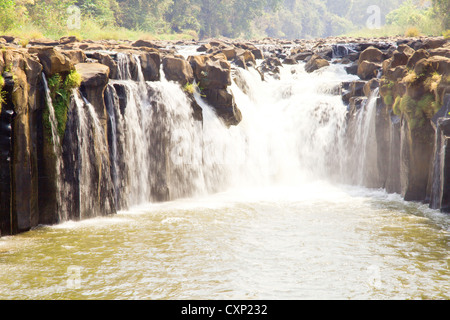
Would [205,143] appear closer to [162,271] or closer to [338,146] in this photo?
[338,146]

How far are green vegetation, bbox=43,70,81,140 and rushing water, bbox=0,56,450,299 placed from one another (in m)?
0.43

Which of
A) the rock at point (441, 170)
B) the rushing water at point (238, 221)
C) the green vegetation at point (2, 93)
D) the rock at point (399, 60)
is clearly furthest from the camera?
the rock at point (399, 60)

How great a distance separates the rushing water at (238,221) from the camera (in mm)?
8000

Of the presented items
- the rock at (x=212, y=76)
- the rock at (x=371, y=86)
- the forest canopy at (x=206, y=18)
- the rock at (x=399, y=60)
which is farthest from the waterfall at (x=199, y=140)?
the forest canopy at (x=206, y=18)

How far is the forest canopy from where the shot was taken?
116 feet

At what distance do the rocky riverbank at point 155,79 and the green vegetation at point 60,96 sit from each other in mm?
34

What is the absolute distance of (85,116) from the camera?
43.1ft

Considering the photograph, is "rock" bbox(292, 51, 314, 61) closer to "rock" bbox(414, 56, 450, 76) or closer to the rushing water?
the rushing water

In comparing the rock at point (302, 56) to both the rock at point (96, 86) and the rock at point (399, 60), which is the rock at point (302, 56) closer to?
the rock at point (399, 60)

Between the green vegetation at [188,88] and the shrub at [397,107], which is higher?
the green vegetation at [188,88]

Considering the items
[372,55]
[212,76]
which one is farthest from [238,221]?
[372,55]
